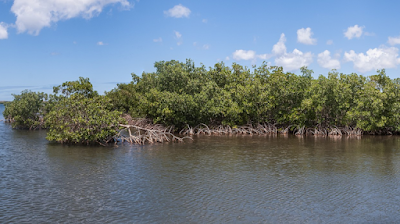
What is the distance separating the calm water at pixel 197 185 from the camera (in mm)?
12844

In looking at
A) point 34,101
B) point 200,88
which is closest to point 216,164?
point 200,88

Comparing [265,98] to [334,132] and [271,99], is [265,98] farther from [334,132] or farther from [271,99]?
[334,132]

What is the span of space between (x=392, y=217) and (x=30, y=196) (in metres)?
14.1

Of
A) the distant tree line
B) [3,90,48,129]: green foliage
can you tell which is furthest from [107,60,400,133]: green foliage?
[3,90,48,129]: green foliage

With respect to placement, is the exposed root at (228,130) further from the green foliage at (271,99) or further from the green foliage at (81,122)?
the green foliage at (81,122)

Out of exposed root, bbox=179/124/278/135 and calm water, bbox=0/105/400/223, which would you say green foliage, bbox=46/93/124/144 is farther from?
exposed root, bbox=179/124/278/135

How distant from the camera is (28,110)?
45.6 m

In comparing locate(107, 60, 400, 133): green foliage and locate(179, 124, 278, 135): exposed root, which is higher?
locate(107, 60, 400, 133): green foliage

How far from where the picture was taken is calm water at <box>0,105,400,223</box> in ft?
42.1

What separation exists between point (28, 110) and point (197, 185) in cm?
3633

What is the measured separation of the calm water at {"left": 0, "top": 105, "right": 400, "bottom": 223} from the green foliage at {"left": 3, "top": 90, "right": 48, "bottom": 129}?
18207 millimetres

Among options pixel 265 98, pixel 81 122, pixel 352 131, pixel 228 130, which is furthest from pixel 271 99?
pixel 81 122

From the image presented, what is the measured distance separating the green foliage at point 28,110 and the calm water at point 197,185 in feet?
59.7

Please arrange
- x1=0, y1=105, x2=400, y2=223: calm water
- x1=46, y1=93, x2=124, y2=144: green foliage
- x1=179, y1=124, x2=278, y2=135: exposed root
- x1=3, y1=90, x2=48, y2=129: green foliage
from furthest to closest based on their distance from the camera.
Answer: x1=3, y1=90, x2=48, y2=129: green foliage, x1=179, y1=124, x2=278, y2=135: exposed root, x1=46, y1=93, x2=124, y2=144: green foliage, x1=0, y1=105, x2=400, y2=223: calm water
